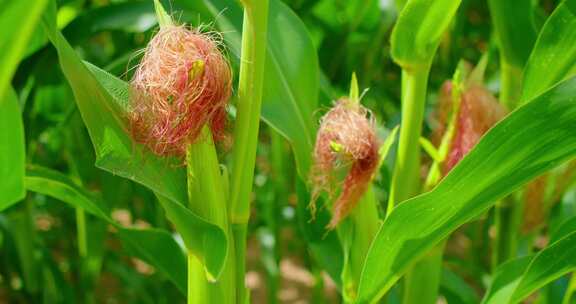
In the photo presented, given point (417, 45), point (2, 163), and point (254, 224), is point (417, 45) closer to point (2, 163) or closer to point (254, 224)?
point (2, 163)

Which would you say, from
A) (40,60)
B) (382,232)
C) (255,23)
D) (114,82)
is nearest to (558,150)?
(382,232)

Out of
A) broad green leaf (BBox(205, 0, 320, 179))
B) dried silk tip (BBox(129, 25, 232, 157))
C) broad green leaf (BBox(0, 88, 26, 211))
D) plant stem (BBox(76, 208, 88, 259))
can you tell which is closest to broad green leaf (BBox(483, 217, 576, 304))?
broad green leaf (BBox(205, 0, 320, 179))

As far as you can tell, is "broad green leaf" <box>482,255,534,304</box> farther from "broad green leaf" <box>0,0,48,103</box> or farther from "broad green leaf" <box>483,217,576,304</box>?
"broad green leaf" <box>0,0,48,103</box>

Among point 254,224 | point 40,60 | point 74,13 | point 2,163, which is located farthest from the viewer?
point 254,224

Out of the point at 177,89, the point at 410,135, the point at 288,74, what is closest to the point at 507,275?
the point at 410,135

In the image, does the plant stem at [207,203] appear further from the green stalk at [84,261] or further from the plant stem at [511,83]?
the green stalk at [84,261]

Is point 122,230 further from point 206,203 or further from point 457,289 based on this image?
point 457,289

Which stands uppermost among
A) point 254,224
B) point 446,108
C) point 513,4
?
point 513,4

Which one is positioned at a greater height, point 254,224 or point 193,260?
point 193,260
